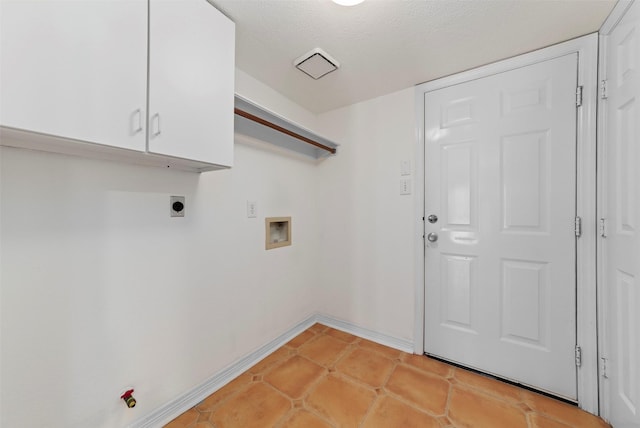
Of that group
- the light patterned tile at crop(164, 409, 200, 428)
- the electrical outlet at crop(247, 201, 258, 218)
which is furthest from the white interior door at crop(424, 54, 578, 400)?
the light patterned tile at crop(164, 409, 200, 428)

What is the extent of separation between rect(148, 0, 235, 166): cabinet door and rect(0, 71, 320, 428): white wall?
359 mm

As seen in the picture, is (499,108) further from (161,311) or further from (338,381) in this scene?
(161,311)

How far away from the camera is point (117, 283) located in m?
1.19

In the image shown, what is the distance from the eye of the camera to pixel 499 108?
66.6 inches

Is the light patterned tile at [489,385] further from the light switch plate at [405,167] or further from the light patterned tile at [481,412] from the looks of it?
the light switch plate at [405,167]

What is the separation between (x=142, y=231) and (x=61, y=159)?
1.43 feet

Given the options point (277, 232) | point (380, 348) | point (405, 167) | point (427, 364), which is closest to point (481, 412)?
point (427, 364)

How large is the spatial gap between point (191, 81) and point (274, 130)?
90 centimetres

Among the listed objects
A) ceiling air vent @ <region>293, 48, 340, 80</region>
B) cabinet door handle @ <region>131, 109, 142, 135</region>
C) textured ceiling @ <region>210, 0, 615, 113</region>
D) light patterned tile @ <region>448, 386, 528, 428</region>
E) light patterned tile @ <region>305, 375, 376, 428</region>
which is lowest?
light patterned tile @ <region>305, 375, 376, 428</region>

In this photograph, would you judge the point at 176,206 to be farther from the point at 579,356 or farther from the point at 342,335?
the point at 579,356

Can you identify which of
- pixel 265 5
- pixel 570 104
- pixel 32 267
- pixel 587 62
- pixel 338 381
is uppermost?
pixel 265 5

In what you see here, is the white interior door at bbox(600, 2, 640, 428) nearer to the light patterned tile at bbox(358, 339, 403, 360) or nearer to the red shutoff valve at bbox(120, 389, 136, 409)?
the light patterned tile at bbox(358, 339, 403, 360)

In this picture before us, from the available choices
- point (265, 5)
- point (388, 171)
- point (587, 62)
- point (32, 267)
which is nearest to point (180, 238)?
point (32, 267)

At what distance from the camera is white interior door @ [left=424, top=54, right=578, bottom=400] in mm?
1514
